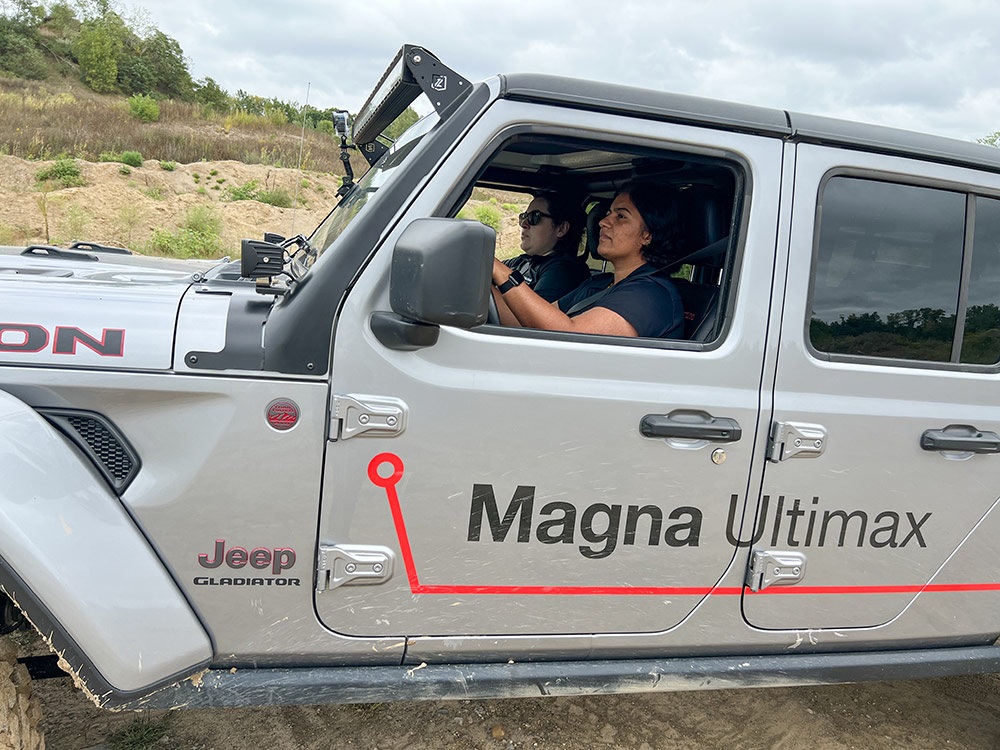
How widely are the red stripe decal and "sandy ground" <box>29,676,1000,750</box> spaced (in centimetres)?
86

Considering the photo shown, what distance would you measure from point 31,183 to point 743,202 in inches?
816

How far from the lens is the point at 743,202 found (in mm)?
1968

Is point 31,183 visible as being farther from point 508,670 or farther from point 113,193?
point 508,670

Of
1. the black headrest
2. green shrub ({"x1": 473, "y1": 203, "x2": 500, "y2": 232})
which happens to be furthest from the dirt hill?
the black headrest

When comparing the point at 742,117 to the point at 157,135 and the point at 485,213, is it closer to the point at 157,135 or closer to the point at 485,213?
the point at 485,213

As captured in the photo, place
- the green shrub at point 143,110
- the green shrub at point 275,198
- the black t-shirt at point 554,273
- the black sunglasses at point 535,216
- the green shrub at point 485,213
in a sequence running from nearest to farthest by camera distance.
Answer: the green shrub at point 485,213 < the black t-shirt at point 554,273 < the black sunglasses at point 535,216 < the green shrub at point 275,198 < the green shrub at point 143,110

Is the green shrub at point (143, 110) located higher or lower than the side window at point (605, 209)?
higher

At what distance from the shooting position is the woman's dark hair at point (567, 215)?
137 inches

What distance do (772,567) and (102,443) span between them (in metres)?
1.78

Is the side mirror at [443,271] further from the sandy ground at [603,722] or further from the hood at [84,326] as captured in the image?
the sandy ground at [603,722]

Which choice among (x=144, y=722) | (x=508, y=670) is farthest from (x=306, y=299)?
(x=144, y=722)

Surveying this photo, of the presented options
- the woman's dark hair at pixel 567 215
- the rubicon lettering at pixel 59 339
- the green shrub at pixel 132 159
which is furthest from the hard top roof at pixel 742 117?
the green shrub at pixel 132 159

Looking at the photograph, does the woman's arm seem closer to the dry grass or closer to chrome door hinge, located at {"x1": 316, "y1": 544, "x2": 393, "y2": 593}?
chrome door hinge, located at {"x1": 316, "y1": 544, "x2": 393, "y2": 593}

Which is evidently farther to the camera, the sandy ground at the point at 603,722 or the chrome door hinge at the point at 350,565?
the sandy ground at the point at 603,722
